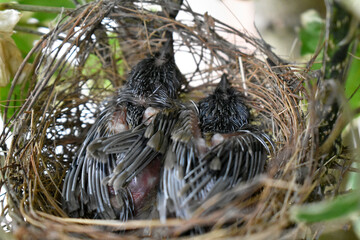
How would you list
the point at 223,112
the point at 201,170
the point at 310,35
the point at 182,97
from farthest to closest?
the point at 182,97 < the point at 310,35 < the point at 223,112 < the point at 201,170

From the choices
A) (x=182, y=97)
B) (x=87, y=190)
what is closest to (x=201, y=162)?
(x=87, y=190)

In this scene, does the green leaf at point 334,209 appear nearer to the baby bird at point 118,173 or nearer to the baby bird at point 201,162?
the baby bird at point 201,162

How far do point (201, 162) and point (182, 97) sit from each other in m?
0.52

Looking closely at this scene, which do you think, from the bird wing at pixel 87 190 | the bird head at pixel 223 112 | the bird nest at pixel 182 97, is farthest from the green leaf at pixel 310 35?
the bird wing at pixel 87 190

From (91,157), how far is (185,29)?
521 millimetres

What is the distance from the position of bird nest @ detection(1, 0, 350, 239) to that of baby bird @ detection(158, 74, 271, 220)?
34mm

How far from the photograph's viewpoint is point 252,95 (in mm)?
1104

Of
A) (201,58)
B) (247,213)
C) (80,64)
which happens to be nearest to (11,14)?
(80,64)

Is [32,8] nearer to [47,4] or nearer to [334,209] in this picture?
[47,4]

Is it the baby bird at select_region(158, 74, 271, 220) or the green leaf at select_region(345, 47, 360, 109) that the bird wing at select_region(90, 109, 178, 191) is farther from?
the green leaf at select_region(345, 47, 360, 109)

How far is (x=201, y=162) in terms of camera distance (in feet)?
2.39

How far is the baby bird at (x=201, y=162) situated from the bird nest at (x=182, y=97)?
0.03 m

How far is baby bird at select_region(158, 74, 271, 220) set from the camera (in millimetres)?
684

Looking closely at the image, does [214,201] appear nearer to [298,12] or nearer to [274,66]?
[274,66]
